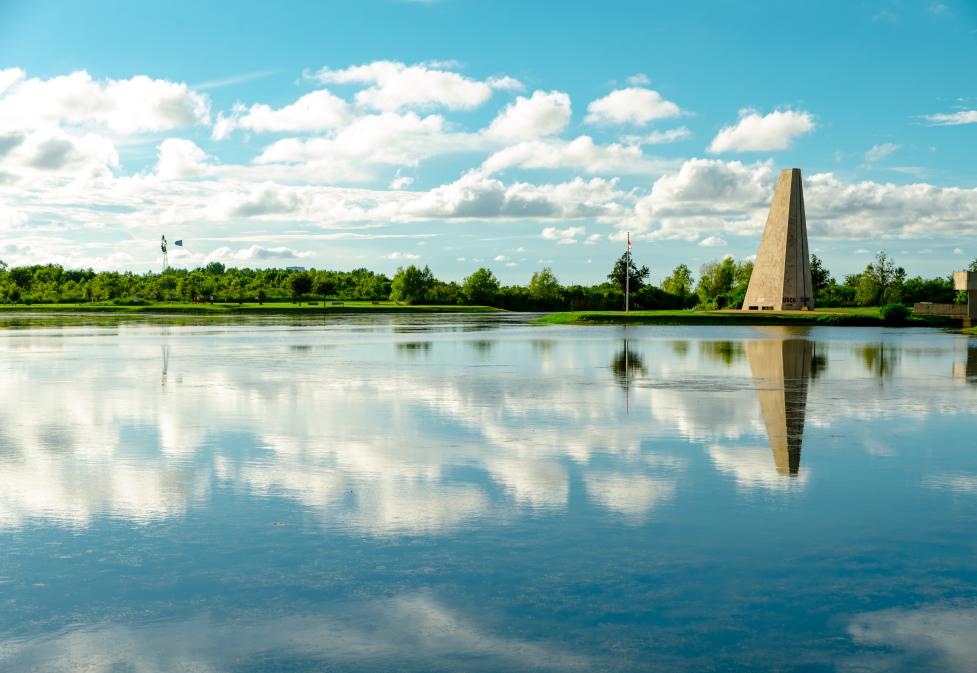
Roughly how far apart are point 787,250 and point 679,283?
92.4 metres

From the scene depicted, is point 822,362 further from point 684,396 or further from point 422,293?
point 422,293

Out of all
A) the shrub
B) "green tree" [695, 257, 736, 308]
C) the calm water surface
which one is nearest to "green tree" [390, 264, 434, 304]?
"green tree" [695, 257, 736, 308]

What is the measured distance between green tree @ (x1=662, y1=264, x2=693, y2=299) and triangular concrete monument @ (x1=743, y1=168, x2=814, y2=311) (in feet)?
284

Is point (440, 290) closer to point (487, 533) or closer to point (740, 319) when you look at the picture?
point (740, 319)

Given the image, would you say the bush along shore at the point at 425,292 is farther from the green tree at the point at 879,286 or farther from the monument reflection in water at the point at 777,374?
the monument reflection in water at the point at 777,374

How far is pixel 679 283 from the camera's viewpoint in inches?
6629

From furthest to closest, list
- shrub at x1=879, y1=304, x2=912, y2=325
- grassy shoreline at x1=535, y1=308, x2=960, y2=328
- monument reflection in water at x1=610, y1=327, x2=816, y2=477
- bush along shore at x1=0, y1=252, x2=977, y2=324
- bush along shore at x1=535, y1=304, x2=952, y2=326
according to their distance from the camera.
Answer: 1. bush along shore at x1=0, y1=252, x2=977, y2=324
2. shrub at x1=879, y1=304, x2=912, y2=325
3. bush along shore at x1=535, y1=304, x2=952, y2=326
4. grassy shoreline at x1=535, y1=308, x2=960, y2=328
5. monument reflection in water at x1=610, y1=327, x2=816, y2=477

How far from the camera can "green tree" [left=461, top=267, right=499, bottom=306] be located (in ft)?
520

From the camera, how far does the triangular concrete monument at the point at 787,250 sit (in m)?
76.4

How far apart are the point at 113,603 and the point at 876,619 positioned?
5350 mm

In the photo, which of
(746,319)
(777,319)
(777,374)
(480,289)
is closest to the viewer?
(777,374)

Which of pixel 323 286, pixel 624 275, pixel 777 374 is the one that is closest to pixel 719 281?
pixel 624 275

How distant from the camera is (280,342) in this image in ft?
132

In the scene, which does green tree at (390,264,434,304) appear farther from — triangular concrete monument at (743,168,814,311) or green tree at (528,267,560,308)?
triangular concrete monument at (743,168,814,311)
